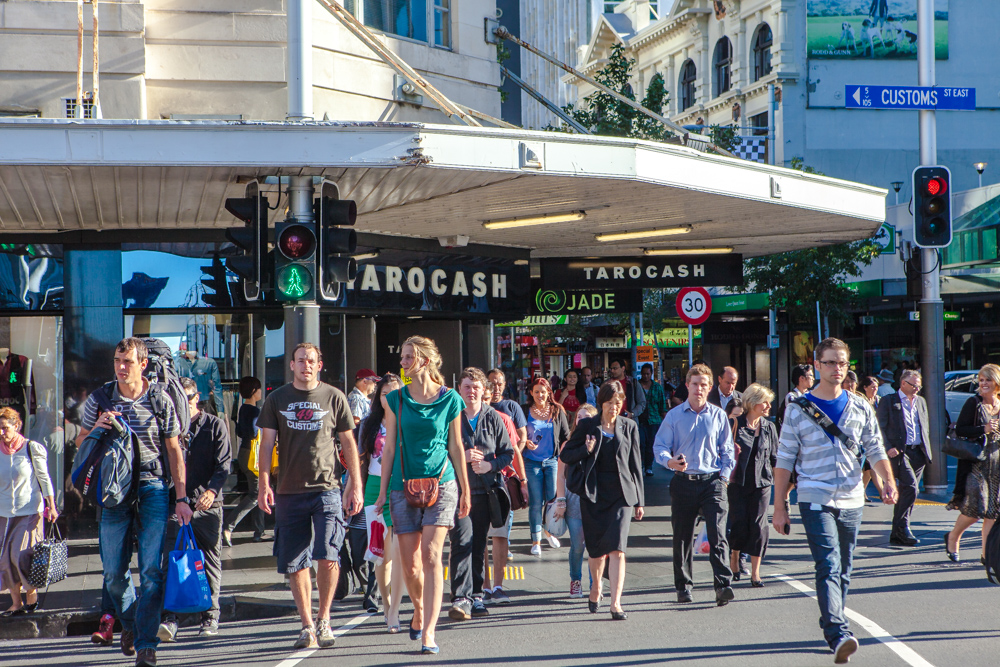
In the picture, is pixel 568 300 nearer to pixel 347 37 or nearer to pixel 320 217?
pixel 347 37

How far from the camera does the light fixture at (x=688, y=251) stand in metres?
14.9

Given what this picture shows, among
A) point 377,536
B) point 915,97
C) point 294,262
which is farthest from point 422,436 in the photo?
point 915,97

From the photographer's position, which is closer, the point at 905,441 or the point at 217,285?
the point at 905,441

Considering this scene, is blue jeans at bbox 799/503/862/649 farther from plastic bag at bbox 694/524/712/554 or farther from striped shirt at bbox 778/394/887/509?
plastic bag at bbox 694/524/712/554

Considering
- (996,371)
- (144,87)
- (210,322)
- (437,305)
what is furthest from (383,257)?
(996,371)

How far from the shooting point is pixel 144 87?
11.0 m

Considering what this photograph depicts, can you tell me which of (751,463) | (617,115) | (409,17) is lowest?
(751,463)

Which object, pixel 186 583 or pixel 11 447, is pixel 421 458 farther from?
pixel 11 447

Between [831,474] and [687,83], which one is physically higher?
[687,83]

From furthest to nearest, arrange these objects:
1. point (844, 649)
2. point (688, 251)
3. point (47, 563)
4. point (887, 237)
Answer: point (887, 237)
point (688, 251)
point (47, 563)
point (844, 649)

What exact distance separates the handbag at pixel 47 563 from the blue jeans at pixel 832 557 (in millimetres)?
5426

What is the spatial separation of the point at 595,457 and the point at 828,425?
1.94m

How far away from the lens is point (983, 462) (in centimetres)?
841

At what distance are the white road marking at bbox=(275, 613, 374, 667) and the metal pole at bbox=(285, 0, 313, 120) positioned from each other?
4.11 m
